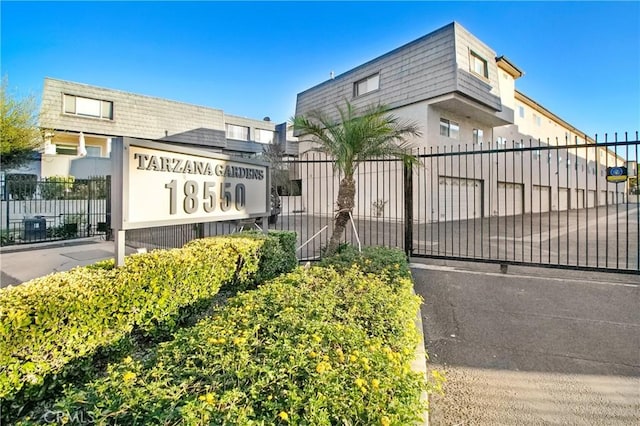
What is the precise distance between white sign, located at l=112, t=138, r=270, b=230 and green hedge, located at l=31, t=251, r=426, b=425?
155 cm

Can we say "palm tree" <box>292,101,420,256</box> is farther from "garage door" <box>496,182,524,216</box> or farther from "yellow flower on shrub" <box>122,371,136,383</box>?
"garage door" <box>496,182,524,216</box>

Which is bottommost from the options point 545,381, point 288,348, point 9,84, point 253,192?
point 545,381

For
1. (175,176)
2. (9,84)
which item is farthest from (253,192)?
(9,84)

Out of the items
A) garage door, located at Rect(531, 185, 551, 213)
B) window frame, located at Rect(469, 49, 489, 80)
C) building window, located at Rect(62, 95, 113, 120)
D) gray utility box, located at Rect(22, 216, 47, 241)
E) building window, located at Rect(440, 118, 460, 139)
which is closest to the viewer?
gray utility box, located at Rect(22, 216, 47, 241)

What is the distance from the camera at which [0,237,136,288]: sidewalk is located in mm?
6137

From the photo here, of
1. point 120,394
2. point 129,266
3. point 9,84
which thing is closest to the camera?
point 120,394

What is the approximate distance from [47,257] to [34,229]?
3.57m

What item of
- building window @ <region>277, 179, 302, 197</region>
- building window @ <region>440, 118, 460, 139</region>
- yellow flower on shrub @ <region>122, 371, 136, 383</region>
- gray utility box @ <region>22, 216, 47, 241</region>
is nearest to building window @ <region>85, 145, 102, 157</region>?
gray utility box @ <region>22, 216, 47, 241</region>

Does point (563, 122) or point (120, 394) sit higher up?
point (563, 122)

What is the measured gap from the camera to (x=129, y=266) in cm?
289

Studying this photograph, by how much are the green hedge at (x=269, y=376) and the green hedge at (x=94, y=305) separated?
1.73 feet

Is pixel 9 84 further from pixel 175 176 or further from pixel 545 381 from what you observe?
pixel 545 381

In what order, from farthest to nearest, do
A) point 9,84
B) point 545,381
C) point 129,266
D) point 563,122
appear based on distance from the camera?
point 563,122 < point 9,84 < point 129,266 < point 545,381

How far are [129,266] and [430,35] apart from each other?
601 inches
